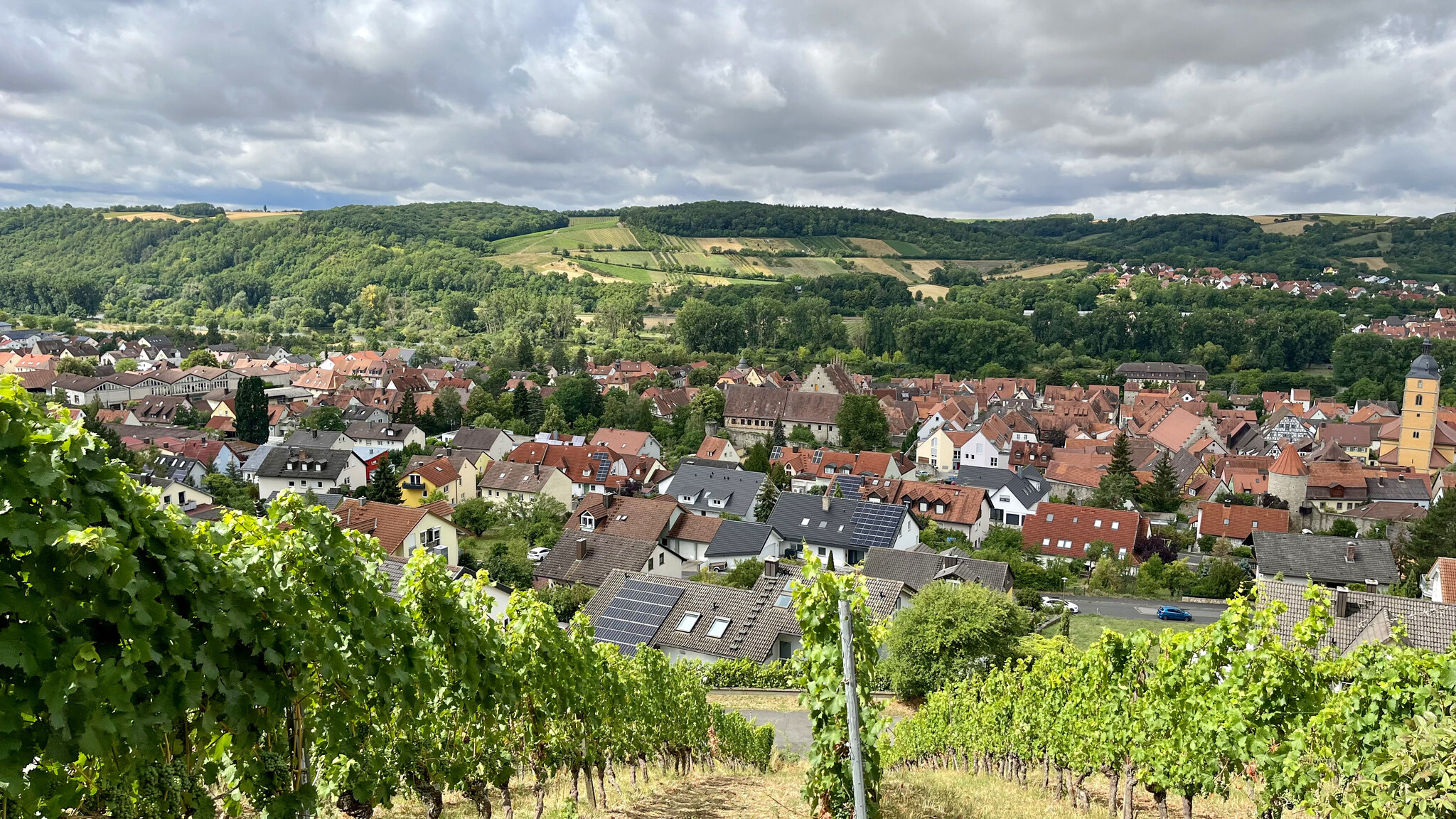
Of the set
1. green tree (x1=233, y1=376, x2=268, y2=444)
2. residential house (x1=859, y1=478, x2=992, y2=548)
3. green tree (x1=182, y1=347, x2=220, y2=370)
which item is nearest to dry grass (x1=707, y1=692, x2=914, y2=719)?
residential house (x1=859, y1=478, x2=992, y2=548)

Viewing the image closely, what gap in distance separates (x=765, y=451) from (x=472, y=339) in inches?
2807

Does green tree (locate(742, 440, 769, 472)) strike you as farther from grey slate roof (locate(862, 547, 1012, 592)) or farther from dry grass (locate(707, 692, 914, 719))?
dry grass (locate(707, 692, 914, 719))

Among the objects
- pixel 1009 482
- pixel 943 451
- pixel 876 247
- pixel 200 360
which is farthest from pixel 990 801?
pixel 876 247

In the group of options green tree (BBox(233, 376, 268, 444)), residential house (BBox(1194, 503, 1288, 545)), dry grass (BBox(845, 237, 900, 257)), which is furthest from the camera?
dry grass (BBox(845, 237, 900, 257))

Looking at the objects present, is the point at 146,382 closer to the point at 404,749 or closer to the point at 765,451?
the point at 765,451

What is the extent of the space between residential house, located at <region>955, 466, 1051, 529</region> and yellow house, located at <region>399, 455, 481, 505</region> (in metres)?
29.3

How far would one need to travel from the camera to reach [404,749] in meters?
7.91

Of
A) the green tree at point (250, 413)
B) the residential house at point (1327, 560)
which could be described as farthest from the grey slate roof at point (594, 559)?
the green tree at point (250, 413)

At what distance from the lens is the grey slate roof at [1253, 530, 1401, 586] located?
38.2 meters

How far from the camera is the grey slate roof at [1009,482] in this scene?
2074 inches

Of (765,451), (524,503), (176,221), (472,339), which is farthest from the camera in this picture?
(176,221)

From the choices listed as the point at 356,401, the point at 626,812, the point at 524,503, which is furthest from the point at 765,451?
the point at 626,812

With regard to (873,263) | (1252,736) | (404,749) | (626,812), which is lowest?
(626,812)

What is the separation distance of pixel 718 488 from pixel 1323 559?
2941 centimetres
